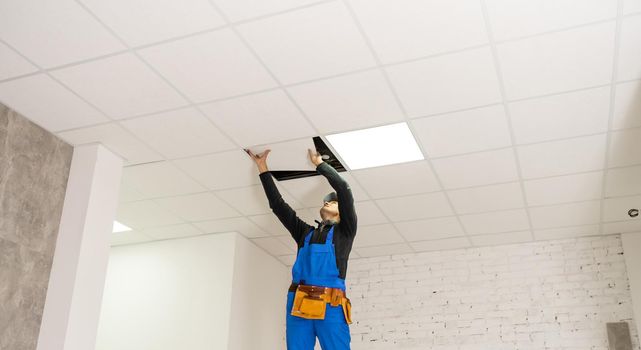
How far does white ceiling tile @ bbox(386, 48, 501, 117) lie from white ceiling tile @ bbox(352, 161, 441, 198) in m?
0.87

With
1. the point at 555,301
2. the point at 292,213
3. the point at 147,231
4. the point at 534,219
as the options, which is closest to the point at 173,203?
the point at 147,231

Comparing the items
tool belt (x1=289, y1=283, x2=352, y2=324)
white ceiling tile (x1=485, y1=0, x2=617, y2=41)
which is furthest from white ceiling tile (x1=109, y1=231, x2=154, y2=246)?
white ceiling tile (x1=485, y1=0, x2=617, y2=41)

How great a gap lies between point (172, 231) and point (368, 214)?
2155mm

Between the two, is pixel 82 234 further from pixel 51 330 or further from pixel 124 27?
pixel 124 27

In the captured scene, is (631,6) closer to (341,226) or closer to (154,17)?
(341,226)

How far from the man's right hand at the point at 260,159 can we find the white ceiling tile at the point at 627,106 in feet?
8.36

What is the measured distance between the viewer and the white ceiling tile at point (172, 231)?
6488 mm

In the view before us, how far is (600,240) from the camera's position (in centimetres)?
652

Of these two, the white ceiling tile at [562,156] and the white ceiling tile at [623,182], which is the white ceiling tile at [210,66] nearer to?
the white ceiling tile at [562,156]

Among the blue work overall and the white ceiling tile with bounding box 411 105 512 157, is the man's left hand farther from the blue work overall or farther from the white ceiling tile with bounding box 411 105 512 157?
the white ceiling tile with bounding box 411 105 512 157

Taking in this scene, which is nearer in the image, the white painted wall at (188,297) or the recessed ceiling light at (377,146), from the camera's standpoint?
the recessed ceiling light at (377,146)

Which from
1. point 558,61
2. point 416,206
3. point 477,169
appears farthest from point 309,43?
point 416,206

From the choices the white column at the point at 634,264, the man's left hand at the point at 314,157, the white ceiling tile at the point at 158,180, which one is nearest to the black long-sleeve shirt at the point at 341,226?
the man's left hand at the point at 314,157

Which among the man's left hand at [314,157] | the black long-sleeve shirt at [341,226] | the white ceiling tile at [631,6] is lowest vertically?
the black long-sleeve shirt at [341,226]
